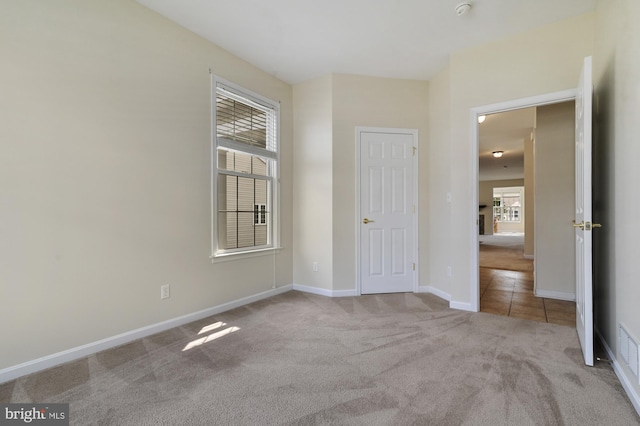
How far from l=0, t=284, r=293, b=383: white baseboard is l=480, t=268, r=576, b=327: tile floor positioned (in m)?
2.83

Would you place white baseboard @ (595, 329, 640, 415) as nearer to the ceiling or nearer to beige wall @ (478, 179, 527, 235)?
the ceiling

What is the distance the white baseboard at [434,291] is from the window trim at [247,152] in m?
1.92

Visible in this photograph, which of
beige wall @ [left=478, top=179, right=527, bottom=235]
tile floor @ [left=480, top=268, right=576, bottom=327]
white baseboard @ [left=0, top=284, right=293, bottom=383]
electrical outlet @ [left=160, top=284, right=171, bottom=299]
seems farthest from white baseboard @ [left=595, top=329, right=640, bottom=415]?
beige wall @ [left=478, top=179, right=527, bottom=235]

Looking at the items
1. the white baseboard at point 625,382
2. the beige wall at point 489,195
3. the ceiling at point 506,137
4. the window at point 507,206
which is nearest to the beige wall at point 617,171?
the white baseboard at point 625,382

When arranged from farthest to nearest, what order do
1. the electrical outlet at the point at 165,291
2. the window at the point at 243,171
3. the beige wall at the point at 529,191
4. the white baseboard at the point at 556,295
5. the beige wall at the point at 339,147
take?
the beige wall at the point at 529,191 → the beige wall at the point at 339,147 → the white baseboard at the point at 556,295 → the window at the point at 243,171 → the electrical outlet at the point at 165,291

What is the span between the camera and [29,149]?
6.42ft

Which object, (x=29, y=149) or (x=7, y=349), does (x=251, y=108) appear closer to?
(x=29, y=149)

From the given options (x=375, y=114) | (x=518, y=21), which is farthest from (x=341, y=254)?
Result: (x=518, y=21)

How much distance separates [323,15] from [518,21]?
176 cm

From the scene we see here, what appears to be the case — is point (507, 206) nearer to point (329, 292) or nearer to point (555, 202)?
point (555, 202)

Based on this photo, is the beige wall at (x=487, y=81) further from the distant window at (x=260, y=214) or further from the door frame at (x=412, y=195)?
the distant window at (x=260, y=214)

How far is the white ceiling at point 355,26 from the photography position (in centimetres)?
253

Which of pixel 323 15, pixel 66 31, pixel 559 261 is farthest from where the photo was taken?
pixel 559 261

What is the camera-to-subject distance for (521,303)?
3422 mm
